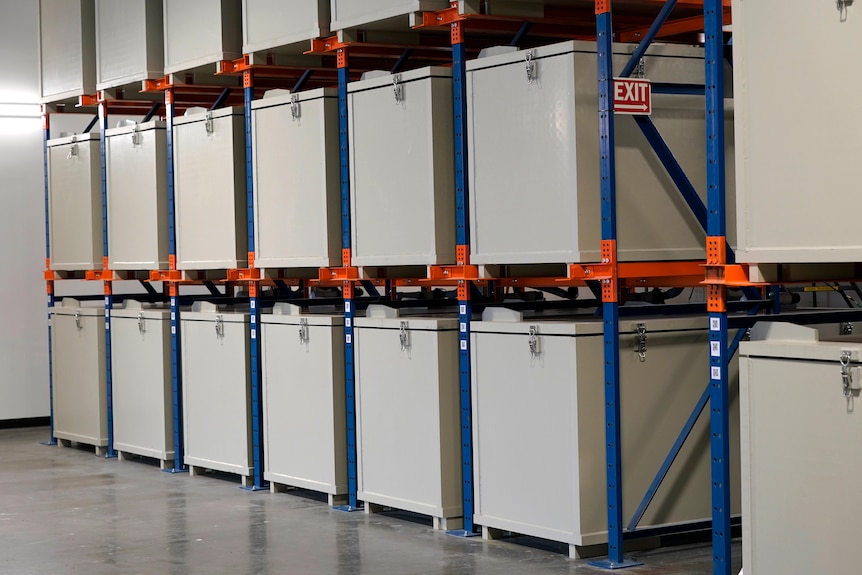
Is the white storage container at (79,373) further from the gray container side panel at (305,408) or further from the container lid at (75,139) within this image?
the gray container side panel at (305,408)

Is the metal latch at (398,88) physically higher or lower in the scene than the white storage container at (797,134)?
higher

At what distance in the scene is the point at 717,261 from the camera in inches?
254

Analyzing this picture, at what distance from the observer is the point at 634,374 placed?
25.9 feet

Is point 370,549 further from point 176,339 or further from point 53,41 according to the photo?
point 53,41

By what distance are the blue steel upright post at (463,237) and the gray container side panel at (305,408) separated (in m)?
1.57

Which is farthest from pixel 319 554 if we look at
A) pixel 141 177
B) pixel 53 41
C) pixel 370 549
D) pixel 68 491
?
pixel 53 41

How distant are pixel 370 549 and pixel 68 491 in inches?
163

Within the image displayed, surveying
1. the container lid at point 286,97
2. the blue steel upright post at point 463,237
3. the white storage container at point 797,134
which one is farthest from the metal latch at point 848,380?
the container lid at point 286,97

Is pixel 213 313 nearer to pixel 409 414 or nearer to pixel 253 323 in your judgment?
pixel 253 323

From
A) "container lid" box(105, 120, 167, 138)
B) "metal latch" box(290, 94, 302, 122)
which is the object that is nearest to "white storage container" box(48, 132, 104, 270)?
"container lid" box(105, 120, 167, 138)

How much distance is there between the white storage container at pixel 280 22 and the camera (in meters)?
9.88

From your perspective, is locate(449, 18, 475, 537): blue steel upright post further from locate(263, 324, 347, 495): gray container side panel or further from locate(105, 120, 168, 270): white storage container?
locate(105, 120, 168, 270): white storage container

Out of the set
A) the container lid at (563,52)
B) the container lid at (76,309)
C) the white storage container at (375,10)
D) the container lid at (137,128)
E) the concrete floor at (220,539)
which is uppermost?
the white storage container at (375,10)

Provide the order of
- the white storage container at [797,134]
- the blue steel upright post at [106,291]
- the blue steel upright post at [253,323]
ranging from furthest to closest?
the blue steel upright post at [106,291], the blue steel upright post at [253,323], the white storage container at [797,134]
